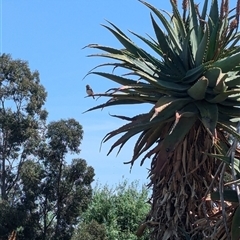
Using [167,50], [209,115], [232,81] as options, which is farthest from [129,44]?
[209,115]

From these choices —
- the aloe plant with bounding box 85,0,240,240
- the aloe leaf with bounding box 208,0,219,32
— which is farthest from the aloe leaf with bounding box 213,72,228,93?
the aloe leaf with bounding box 208,0,219,32

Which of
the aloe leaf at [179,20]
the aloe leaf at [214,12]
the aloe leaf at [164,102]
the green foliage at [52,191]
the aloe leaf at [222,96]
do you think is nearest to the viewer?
the aloe leaf at [164,102]

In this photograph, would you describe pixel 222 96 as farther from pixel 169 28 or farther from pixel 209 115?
pixel 169 28

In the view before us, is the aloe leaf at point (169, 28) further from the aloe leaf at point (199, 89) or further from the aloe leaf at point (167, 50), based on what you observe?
the aloe leaf at point (199, 89)

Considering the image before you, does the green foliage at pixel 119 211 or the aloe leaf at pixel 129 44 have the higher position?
the green foliage at pixel 119 211

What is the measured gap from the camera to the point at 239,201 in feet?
16.4

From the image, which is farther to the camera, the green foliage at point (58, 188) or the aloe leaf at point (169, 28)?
the green foliage at point (58, 188)

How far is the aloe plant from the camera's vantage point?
6637mm

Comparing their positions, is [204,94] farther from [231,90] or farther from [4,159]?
[4,159]

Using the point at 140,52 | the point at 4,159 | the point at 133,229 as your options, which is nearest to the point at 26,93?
the point at 4,159

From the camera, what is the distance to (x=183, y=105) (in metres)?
6.79

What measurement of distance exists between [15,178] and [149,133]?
2043 cm

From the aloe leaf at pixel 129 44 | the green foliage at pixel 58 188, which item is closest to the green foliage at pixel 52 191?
the green foliage at pixel 58 188

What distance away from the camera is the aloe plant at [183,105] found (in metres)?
6.64
